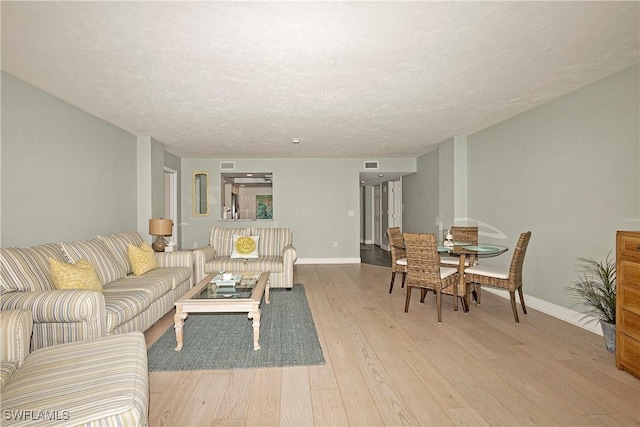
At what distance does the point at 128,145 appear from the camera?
4.94 metres

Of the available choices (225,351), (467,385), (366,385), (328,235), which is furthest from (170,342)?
(328,235)

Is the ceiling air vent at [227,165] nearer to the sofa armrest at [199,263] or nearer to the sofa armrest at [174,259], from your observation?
the sofa armrest at [199,263]

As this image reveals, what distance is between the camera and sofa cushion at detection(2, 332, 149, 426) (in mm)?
1245

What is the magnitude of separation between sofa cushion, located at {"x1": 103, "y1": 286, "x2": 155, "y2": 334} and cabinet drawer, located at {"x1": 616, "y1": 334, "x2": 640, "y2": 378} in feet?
12.7

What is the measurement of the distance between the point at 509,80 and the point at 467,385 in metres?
2.69

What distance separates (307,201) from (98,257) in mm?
4625

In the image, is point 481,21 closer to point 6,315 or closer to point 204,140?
point 6,315

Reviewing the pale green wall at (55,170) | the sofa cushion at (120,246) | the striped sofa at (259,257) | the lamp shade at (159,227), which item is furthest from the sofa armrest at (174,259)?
the pale green wall at (55,170)

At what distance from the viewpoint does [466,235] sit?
484 cm

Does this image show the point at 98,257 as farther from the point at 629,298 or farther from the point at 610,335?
the point at 610,335

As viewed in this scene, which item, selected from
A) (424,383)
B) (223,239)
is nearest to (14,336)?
(424,383)

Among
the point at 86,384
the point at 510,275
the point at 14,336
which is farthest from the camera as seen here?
the point at 510,275

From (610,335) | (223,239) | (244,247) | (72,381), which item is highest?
(223,239)
